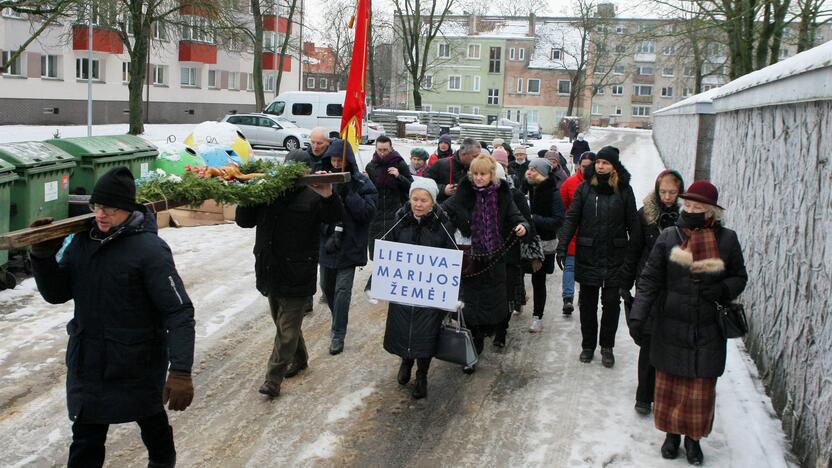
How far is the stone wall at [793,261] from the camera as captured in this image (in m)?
5.21

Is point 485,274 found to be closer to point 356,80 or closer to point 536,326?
point 536,326

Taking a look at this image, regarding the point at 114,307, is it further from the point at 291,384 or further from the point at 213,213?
the point at 213,213

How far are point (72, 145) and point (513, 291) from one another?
22.4 feet

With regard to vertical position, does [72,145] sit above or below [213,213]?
above

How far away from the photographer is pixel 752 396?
6.69 meters

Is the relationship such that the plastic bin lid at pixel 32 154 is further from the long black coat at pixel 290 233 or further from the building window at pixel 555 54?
the building window at pixel 555 54

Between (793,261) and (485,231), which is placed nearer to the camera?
(793,261)

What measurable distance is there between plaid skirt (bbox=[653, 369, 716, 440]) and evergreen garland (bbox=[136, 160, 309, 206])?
2.81m

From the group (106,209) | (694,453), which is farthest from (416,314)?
(106,209)

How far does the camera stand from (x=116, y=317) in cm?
411

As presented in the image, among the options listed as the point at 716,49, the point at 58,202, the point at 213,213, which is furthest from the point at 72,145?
the point at 716,49

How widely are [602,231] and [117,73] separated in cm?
4295

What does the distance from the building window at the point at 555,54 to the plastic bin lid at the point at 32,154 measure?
240 ft

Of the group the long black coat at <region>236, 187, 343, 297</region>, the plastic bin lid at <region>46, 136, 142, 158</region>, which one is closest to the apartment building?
the plastic bin lid at <region>46, 136, 142, 158</region>
